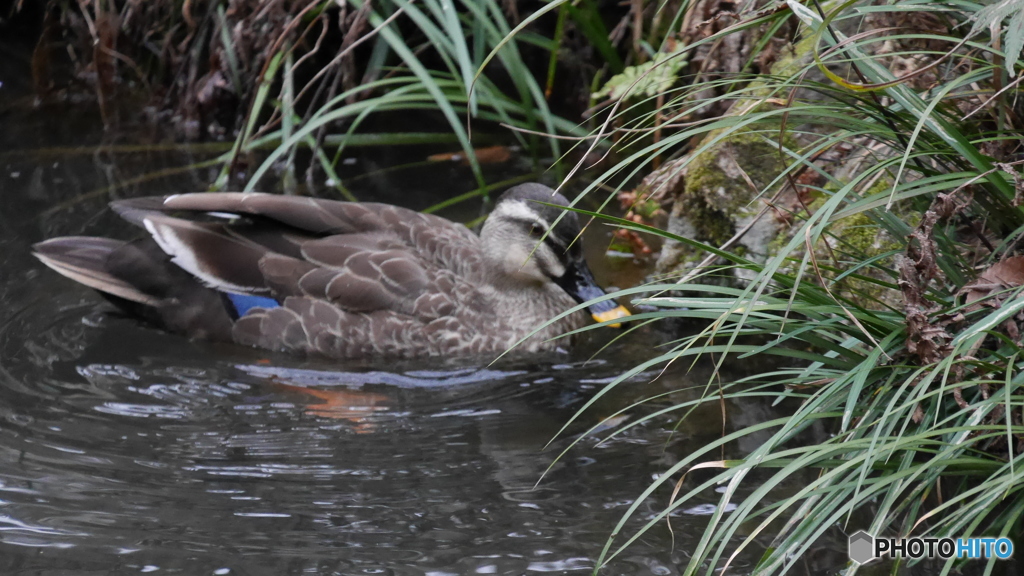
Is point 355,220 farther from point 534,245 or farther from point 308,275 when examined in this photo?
point 534,245

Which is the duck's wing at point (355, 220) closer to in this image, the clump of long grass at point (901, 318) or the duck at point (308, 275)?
the duck at point (308, 275)

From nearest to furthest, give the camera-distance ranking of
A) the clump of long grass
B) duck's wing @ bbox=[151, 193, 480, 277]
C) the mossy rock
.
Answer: the clump of long grass → the mossy rock → duck's wing @ bbox=[151, 193, 480, 277]

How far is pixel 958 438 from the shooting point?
7.05 feet

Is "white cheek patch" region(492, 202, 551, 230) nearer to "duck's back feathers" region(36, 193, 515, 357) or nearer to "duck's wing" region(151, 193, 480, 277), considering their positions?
"duck's wing" region(151, 193, 480, 277)

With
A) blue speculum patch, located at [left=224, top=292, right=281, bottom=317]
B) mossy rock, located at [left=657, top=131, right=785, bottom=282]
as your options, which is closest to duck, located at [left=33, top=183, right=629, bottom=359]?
blue speculum patch, located at [left=224, top=292, right=281, bottom=317]

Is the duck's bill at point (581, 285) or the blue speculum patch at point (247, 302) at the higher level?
the blue speculum patch at point (247, 302)

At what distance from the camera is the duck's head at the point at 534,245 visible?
14.1 feet

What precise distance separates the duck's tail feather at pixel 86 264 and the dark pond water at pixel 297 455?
0.58ft

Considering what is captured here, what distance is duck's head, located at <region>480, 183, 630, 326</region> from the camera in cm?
429

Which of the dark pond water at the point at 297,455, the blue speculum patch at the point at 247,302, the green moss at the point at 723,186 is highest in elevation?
the green moss at the point at 723,186

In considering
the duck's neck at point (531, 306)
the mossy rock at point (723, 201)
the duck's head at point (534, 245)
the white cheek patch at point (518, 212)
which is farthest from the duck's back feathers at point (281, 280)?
the mossy rock at point (723, 201)

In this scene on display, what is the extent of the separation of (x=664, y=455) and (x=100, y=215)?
3.25 m

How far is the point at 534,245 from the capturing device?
4246mm

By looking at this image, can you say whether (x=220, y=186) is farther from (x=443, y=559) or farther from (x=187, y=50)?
(x=443, y=559)
